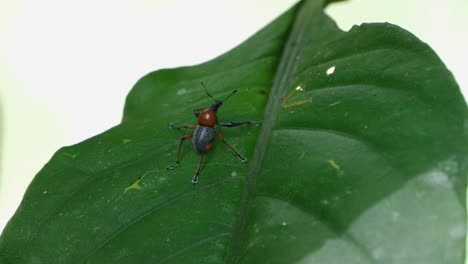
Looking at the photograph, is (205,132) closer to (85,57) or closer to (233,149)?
(233,149)

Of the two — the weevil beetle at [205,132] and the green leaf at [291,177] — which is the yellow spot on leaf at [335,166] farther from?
the weevil beetle at [205,132]

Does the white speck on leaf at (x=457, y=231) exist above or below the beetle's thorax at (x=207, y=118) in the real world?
below

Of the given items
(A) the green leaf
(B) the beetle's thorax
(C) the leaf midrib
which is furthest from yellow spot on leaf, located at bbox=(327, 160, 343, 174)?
(B) the beetle's thorax

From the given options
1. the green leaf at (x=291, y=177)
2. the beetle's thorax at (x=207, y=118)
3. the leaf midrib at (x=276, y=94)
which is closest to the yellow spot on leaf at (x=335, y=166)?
the green leaf at (x=291, y=177)

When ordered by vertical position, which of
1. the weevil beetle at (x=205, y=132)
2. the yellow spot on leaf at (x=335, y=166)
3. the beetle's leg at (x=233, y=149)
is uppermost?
the weevil beetle at (x=205, y=132)

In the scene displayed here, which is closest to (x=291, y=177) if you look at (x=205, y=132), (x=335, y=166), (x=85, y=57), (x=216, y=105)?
(x=335, y=166)

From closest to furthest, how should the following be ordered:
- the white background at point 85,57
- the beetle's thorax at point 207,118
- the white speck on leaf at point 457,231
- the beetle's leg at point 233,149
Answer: the white speck on leaf at point 457,231 < the beetle's leg at point 233,149 < the beetle's thorax at point 207,118 < the white background at point 85,57

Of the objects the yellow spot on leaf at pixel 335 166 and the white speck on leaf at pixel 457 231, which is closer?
the white speck on leaf at pixel 457 231
